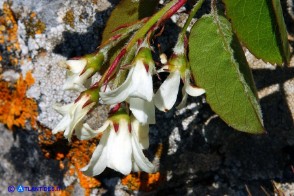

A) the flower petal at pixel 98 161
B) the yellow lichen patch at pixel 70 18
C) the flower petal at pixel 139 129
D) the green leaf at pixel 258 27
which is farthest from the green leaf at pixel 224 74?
the yellow lichen patch at pixel 70 18

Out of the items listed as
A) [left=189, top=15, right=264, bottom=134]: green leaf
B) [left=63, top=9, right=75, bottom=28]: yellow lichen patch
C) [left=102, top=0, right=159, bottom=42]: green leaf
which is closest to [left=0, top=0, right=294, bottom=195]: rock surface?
[left=63, top=9, right=75, bottom=28]: yellow lichen patch

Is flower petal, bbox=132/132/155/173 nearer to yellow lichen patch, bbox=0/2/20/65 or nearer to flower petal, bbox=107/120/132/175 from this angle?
flower petal, bbox=107/120/132/175

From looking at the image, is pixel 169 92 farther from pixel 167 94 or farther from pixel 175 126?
pixel 175 126

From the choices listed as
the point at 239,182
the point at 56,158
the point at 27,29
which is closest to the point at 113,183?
the point at 56,158

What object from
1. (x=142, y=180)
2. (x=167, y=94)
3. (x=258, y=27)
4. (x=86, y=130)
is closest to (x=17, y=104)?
(x=142, y=180)

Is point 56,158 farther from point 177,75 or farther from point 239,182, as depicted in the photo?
point 177,75

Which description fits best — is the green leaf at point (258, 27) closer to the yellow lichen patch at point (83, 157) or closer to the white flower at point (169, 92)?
the white flower at point (169, 92)
